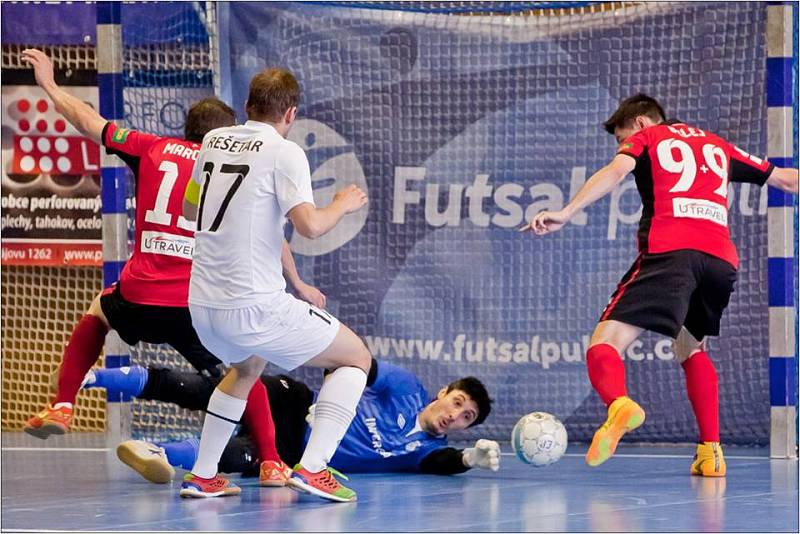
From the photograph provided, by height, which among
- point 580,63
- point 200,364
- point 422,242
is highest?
point 580,63

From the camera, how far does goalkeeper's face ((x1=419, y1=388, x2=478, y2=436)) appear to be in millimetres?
7246

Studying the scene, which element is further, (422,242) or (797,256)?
(422,242)

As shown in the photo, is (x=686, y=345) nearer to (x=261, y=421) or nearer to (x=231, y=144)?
(x=261, y=421)

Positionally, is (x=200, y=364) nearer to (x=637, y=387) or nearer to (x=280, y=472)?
(x=280, y=472)

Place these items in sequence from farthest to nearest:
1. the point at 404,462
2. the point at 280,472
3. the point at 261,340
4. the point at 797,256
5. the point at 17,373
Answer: the point at 17,373 → the point at 797,256 → the point at 404,462 → the point at 280,472 → the point at 261,340

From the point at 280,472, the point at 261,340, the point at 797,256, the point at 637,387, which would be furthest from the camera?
the point at 637,387

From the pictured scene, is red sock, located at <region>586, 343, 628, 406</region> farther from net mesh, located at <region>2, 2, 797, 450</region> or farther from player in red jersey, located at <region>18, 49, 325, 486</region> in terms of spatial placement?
net mesh, located at <region>2, 2, 797, 450</region>

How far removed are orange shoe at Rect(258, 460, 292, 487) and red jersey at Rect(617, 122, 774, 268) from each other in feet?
6.93

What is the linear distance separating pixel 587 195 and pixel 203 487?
224 cm

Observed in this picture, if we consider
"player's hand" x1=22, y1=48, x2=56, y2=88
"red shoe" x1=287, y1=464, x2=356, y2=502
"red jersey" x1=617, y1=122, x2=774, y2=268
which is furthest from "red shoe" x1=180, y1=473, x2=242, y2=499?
"red jersey" x1=617, y1=122, x2=774, y2=268

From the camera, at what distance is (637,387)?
9.30 m

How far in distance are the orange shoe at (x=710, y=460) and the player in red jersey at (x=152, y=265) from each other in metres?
2.19

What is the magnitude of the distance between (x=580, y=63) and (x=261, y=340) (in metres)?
4.46

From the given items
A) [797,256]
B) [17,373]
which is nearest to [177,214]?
[797,256]
